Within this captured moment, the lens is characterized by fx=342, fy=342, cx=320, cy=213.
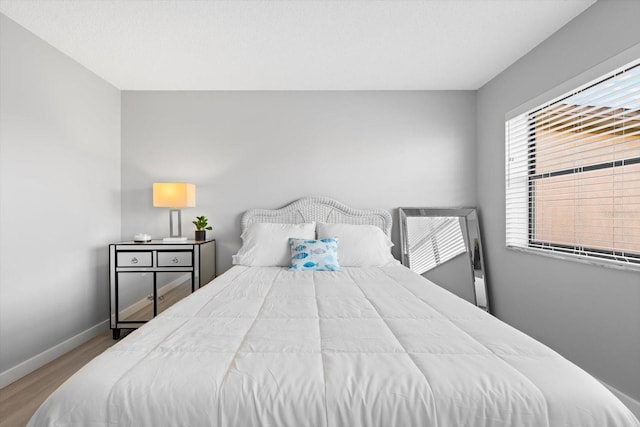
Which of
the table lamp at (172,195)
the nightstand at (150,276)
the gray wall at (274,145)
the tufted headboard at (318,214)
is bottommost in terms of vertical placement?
the nightstand at (150,276)

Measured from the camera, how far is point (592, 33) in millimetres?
2193

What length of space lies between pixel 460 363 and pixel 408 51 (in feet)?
8.10

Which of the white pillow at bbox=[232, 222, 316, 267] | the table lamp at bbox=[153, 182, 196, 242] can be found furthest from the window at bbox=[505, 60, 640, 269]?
the table lamp at bbox=[153, 182, 196, 242]

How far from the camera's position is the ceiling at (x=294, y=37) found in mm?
2197

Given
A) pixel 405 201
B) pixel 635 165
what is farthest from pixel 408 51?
pixel 635 165

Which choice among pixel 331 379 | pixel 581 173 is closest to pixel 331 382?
pixel 331 379

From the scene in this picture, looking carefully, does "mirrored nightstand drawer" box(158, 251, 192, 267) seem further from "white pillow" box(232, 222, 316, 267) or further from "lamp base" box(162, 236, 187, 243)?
"white pillow" box(232, 222, 316, 267)

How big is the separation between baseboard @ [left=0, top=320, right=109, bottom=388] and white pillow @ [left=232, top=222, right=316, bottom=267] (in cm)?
147

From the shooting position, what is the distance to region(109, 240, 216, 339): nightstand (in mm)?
3113

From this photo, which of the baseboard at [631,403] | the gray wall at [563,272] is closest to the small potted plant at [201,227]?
the gray wall at [563,272]

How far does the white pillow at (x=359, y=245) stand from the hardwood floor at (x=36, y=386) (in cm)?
218

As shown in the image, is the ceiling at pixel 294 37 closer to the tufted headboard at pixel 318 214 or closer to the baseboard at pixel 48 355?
the tufted headboard at pixel 318 214

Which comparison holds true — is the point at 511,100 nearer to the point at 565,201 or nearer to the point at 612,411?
the point at 565,201

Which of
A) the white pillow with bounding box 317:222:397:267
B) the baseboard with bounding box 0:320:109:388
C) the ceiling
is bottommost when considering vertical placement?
the baseboard with bounding box 0:320:109:388
